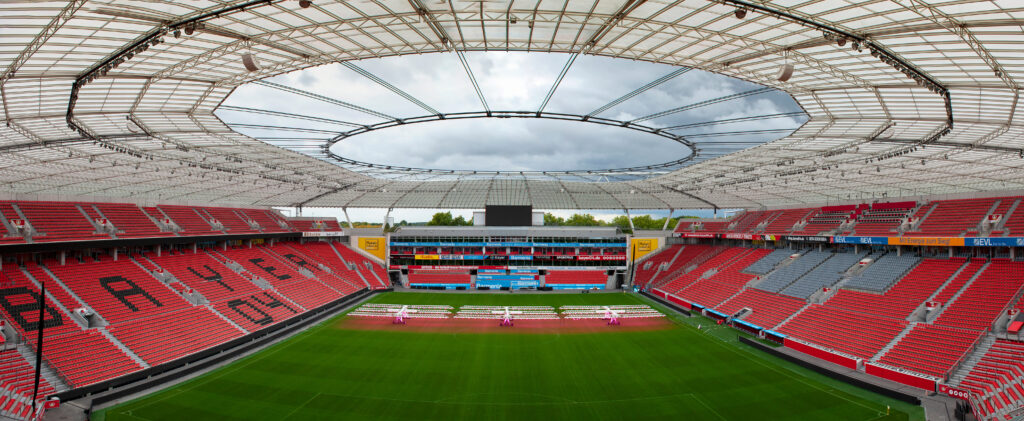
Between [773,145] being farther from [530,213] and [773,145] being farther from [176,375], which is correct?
[176,375]

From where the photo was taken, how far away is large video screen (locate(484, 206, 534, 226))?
5309 centimetres

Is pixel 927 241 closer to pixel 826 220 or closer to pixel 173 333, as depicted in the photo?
pixel 826 220

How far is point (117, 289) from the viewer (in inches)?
1024

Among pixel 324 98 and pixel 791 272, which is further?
pixel 791 272

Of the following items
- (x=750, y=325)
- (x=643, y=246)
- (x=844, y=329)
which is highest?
(x=643, y=246)

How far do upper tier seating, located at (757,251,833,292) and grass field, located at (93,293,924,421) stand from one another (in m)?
9.48

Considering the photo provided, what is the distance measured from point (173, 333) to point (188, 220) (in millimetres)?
17280

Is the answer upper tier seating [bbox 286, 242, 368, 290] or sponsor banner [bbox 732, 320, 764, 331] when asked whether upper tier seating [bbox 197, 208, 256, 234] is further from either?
sponsor banner [bbox 732, 320, 764, 331]

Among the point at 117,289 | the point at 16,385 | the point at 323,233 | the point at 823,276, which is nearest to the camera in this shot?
the point at 16,385

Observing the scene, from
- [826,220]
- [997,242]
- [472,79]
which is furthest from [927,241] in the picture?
[472,79]

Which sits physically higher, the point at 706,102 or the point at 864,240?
the point at 706,102

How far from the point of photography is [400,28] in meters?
15.1

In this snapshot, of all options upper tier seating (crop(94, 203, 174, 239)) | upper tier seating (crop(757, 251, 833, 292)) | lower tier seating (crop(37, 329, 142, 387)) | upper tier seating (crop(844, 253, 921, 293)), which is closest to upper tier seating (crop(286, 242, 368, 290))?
upper tier seating (crop(94, 203, 174, 239))

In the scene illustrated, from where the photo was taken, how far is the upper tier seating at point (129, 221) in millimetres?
30719
